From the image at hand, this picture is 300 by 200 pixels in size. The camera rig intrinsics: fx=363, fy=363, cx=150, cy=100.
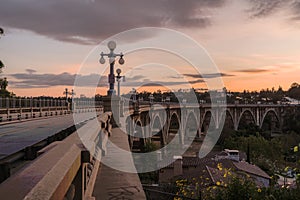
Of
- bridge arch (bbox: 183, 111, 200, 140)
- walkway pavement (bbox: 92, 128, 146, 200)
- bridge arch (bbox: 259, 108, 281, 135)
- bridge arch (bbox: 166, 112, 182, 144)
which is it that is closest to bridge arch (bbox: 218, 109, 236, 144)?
bridge arch (bbox: 183, 111, 200, 140)

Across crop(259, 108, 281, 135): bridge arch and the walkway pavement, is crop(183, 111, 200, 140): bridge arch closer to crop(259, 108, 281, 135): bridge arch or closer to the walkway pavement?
crop(259, 108, 281, 135): bridge arch

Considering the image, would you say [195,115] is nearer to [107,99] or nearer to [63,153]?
[107,99]

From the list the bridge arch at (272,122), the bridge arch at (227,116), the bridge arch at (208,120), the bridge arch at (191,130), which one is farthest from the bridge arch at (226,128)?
the bridge arch at (272,122)

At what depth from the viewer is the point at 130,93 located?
3756 centimetres

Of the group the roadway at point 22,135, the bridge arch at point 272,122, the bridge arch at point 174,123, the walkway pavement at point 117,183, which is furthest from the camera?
the bridge arch at point 272,122

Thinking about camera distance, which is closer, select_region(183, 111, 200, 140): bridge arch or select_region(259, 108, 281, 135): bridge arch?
select_region(183, 111, 200, 140): bridge arch

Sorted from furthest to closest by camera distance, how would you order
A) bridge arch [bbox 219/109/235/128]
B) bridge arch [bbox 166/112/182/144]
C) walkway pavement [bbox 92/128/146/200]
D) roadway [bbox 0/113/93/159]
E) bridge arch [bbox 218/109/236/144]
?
1. bridge arch [bbox 219/109/235/128]
2. bridge arch [bbox 218/109/236/144]
3. bridge arch [bbox 166/112/182/144]
4. roadway [bbox 0/113/93/159]
5. walkway pavement [bbox 92/128/146/200]

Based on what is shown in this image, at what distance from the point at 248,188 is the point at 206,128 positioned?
86.5 metres

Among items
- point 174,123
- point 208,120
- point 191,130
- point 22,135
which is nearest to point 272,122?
point 191,130

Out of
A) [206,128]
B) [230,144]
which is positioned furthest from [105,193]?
[206,128]

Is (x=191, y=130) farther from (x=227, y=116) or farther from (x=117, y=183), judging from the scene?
(x=117, y=183)

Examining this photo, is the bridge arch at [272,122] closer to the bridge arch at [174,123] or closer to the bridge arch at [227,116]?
the bridge arch at [227,116]

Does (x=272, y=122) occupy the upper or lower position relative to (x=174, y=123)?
lower

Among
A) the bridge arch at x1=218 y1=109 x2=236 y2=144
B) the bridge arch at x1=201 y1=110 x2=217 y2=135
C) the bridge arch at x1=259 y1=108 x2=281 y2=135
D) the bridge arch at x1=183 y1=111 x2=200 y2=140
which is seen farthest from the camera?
the bridge arch at x1=259 y1=108 x2=281 y2=135
